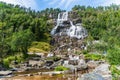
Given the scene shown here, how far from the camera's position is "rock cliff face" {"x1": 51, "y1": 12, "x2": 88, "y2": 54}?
107m

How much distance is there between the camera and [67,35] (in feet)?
404

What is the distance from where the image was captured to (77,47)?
106750 mm

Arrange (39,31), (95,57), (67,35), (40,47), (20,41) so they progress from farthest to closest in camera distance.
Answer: (67,35) < (39,31) < (40,47) < (95,57) < (20,41)

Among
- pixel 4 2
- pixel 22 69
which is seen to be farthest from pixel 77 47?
pixel 4 2

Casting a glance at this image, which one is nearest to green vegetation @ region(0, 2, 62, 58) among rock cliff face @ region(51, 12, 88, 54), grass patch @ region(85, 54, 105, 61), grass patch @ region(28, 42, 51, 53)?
grass patch @ region(28, 42, 51, 53)

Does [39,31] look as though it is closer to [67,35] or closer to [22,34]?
[67,35]

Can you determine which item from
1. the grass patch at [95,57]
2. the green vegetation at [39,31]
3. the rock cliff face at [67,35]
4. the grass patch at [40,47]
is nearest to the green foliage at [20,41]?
the green vegetation at [39,31]

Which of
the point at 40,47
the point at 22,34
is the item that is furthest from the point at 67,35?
the point at 22,34

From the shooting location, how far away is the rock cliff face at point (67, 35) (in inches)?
4201

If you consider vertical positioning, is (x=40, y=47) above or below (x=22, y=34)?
below

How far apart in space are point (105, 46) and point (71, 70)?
22667mm

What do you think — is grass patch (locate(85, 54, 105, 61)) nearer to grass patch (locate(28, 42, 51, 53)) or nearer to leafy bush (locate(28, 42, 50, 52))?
grass patch (locate(28, 42, 51, 53))

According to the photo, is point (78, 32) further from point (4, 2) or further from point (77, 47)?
point (4, 2)

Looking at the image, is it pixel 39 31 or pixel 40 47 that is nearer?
pixel 40 47
